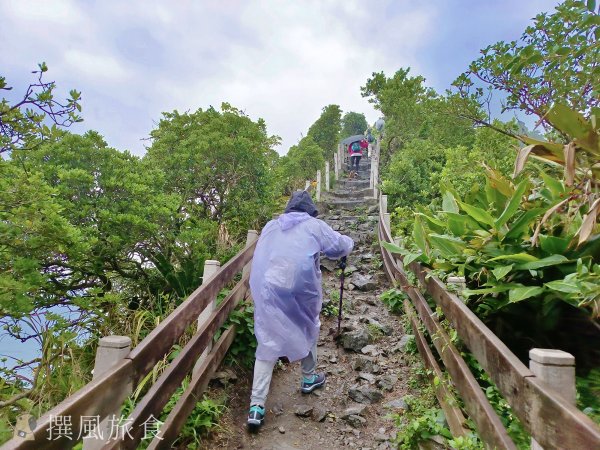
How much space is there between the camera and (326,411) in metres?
3.47

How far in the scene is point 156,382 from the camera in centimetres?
228

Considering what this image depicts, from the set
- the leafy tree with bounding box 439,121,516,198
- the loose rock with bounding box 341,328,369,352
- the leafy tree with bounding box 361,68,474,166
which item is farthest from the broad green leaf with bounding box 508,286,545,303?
the leafy tree with bounding box 361,68,474,166

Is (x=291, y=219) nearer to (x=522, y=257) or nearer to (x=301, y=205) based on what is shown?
(x=301, y=205)

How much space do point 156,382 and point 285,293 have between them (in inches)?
49.7

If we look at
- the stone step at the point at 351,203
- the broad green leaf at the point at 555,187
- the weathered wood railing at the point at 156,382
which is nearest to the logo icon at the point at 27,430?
the weathered wood railing at the point at 156,382

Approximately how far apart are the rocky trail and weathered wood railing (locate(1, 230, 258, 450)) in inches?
18.3

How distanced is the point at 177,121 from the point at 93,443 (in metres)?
6.59

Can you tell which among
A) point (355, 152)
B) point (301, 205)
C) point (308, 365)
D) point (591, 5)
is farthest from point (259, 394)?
point (355, 152)

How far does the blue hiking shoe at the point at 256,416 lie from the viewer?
3.06 metres

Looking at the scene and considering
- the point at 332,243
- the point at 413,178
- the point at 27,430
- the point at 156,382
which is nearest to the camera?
the point at 27,430

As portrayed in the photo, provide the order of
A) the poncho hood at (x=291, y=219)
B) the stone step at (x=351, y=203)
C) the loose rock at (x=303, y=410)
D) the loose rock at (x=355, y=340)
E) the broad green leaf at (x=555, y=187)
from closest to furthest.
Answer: the broad green leaf at (x=555, y=187)
the loose rock at (x=303, y=410)
the poncho hood at (x=291, y=219)
the loose rock at (x=355, y=340)
the stone step at (x=351, y=203)

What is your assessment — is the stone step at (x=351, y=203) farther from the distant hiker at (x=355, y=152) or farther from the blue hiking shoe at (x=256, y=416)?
the blue hiking shoe at (x=256, y=416)

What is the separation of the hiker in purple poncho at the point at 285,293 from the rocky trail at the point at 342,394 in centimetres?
23

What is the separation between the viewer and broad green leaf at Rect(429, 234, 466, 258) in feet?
10.3
